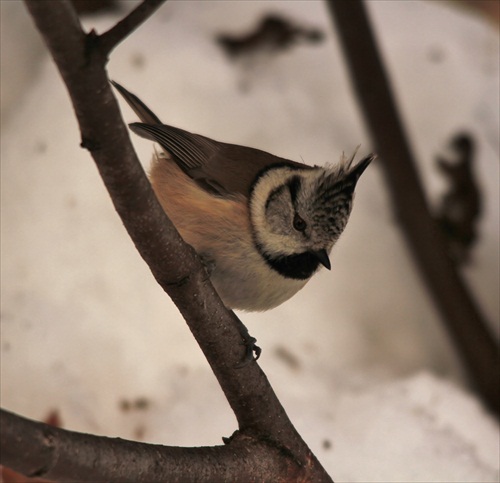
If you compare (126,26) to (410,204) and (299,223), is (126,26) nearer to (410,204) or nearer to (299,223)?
(299,223)

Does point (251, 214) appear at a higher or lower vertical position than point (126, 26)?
higher

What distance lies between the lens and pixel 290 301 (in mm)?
3627

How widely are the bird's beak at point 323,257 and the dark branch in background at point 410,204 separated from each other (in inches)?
45.6

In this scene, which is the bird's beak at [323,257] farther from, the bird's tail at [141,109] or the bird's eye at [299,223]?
the bird's tail at [141,109]

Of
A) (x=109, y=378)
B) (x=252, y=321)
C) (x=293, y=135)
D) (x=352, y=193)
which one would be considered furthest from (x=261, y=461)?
(x=293, y=135)

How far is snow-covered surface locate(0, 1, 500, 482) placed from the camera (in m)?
3.12

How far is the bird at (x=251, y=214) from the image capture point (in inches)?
102

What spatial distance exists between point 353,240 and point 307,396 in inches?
32.9

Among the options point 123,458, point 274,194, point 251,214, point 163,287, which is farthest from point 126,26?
point 274,194

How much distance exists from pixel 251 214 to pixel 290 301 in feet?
3.39

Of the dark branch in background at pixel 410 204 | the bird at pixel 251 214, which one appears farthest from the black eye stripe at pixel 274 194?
the dark branch in background at pixel 410 204

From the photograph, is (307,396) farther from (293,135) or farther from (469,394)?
(293,135)

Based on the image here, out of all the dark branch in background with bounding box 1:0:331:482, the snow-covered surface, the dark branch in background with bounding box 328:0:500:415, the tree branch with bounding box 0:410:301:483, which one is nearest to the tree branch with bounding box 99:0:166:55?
the dark branch in background with bounding box 1:0:331:482

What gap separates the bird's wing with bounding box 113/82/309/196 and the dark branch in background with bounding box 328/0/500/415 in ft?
3.21
